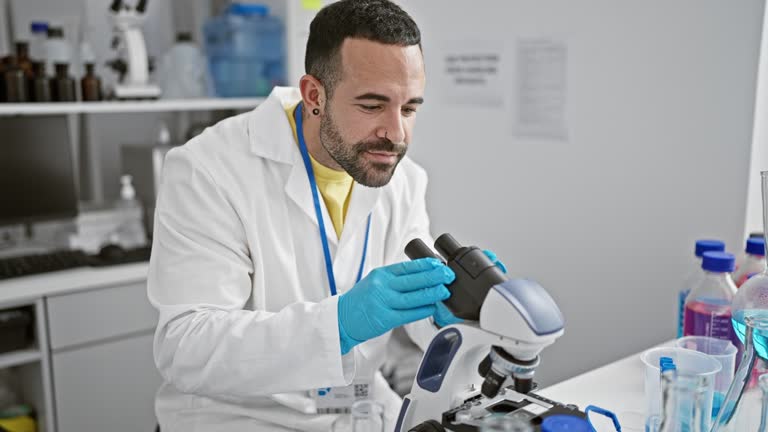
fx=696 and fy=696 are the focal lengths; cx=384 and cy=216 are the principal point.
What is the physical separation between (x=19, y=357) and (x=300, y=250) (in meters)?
1.14

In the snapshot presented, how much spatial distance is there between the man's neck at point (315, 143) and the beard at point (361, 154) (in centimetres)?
7

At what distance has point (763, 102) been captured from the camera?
1756 mm

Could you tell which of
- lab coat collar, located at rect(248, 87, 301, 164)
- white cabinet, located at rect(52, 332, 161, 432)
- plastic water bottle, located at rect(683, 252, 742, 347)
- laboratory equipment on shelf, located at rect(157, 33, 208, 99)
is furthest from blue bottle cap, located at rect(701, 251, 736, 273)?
laboratory equipment on shelf, located at rect(157, 33, 208, 99)

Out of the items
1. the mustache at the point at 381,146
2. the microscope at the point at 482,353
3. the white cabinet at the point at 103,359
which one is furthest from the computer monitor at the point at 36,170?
the microscope at the point at 482,353

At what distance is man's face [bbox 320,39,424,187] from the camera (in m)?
1.28

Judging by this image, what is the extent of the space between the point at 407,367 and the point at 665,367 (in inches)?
67.5

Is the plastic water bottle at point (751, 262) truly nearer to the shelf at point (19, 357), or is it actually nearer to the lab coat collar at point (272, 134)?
the lab coat collar at point (272, 134)

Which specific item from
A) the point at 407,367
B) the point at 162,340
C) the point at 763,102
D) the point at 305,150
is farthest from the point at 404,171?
the point at 407,367

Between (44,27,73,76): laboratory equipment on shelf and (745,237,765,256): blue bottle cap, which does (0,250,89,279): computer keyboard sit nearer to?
(44,27,73,76): laboratory equipment on shelf

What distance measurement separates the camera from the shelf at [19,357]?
2.05m

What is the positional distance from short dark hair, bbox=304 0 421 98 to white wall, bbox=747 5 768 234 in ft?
3.17

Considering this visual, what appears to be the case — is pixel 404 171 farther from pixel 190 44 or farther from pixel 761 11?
pixel 190 44

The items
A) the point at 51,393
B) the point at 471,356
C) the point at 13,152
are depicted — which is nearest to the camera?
the point at 471,356

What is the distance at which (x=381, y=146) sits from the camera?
4.34 feet
